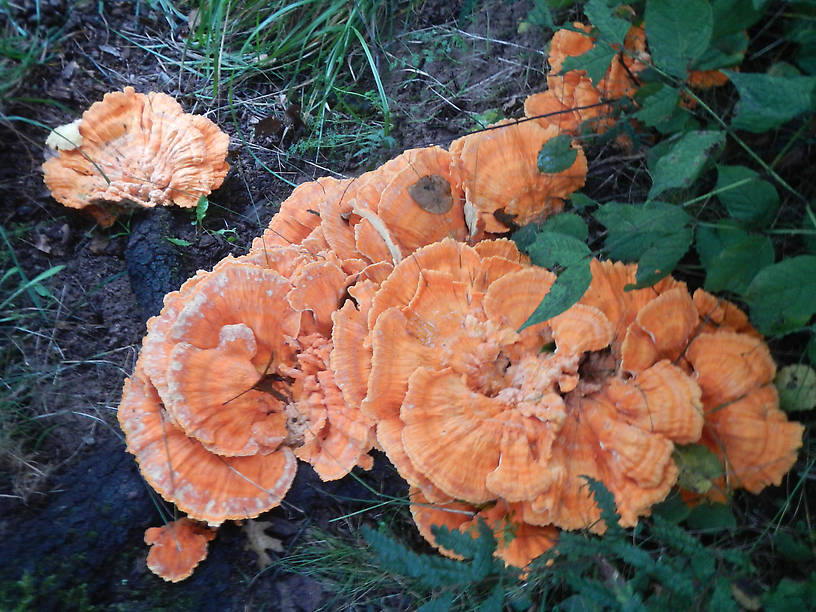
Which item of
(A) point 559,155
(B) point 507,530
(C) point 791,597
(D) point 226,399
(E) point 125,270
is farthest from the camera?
(E) point 125,270

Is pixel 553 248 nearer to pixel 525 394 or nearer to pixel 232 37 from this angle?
pixel 525 394

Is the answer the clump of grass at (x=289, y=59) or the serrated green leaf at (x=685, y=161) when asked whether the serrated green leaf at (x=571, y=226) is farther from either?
the clump of grass at (x=289, y=59)

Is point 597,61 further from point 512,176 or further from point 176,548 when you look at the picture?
point 176,548

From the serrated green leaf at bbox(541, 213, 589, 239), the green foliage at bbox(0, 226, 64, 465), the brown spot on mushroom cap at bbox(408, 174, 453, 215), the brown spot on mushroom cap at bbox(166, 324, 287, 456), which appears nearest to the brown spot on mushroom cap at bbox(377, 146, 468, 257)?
the brown spot on mushroom cap at bbox(408, 174, 453, 215)

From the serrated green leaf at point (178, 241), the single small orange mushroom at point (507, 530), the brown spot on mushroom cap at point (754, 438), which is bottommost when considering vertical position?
the serrated green leaf at point (178, 241)

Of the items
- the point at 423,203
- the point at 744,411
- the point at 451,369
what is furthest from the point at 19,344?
the point at 744,411

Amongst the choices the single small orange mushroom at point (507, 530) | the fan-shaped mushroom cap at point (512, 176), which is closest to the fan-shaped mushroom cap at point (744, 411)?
the single small orange mushroom at point (507, 530)
